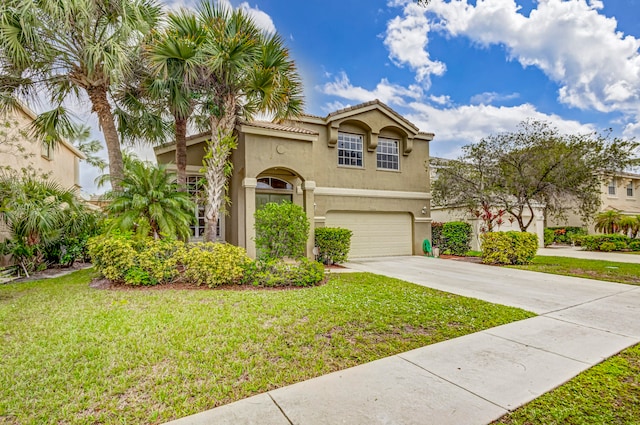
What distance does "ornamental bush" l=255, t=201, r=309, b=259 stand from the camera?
30.9 ft

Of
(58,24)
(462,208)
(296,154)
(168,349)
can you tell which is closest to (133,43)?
(58,24)

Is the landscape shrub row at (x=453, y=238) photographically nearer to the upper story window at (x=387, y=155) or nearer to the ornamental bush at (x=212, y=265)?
the upper story window at (x=387, y=155)

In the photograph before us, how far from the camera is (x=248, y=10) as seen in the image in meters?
9.81

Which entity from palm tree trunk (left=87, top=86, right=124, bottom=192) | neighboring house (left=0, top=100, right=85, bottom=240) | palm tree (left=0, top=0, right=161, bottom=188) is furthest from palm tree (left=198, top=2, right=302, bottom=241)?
neighboring house (left=0, top=100, right=85, bottom=240)

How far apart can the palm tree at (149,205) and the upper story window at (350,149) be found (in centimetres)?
747

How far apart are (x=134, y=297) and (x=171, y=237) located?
2.36 metres

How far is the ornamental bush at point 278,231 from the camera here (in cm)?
942

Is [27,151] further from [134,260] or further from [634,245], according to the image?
[634,245]

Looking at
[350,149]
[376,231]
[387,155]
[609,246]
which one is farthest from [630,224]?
[350,149]

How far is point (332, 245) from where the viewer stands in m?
12.4

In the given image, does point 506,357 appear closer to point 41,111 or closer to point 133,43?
point 133,43

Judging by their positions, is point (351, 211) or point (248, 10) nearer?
point (248, 10)

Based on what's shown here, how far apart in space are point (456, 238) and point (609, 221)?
14.0m

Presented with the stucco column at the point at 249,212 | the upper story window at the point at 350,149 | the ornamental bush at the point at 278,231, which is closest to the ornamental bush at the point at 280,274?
the ornamental bush at the point at 278,231
